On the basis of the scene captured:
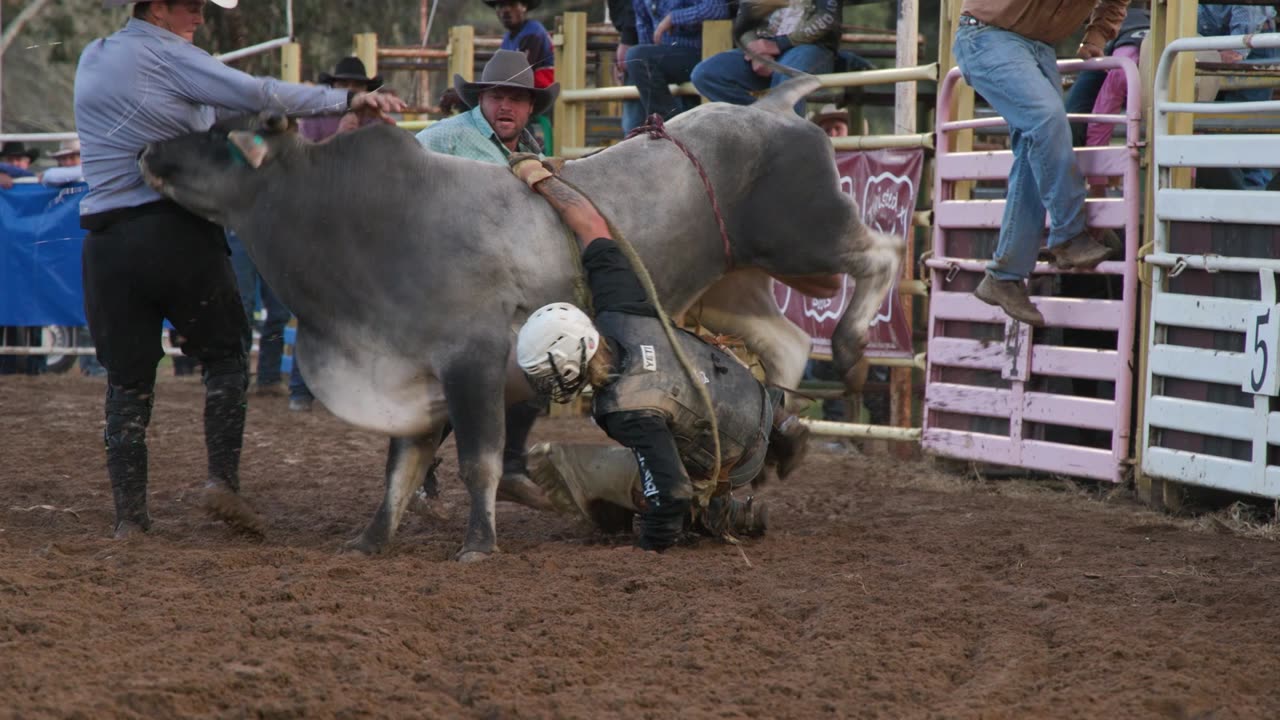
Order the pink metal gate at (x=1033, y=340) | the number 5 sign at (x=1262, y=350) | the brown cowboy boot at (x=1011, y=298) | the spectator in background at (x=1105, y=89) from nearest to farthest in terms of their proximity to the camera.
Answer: the number 5 sign at (x=1262, y=350) < the pink metal gate at (x=1033, y=340) < the brown cowboy boot at (x=1011, y=298) < the spectator in background at (x=1105, y=89)

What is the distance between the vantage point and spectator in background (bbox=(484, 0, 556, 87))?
876 centimetres

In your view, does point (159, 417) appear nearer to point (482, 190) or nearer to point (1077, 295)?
point (482, 190)

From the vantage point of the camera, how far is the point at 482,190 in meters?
5.42

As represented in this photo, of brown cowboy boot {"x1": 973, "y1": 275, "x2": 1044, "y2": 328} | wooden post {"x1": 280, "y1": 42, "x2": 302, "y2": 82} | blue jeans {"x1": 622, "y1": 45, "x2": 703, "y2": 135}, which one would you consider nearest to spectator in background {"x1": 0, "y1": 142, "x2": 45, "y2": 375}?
wooden post {"x1": 280, "y1": 42, "x2": 302, "y2": 82}

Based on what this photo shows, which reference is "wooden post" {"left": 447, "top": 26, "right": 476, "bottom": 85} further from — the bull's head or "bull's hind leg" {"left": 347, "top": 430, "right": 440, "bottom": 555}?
"bull's hind leg" {"left": 347, "top": 430, "right": 440, "bottom": 555}

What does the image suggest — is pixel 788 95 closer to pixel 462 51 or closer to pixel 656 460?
pixel 656 460

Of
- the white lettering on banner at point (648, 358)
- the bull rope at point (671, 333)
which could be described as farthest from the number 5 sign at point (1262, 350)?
Result: the white lettering on banner at point (648, 358)

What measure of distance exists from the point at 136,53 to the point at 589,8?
1479cm

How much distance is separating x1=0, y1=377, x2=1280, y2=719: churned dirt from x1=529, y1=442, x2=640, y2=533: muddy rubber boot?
0.20m

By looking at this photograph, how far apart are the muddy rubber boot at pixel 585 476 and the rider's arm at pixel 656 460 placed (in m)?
0.34

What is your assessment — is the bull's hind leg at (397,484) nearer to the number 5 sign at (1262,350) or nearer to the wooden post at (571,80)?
the number 5 sign at (1262,350)

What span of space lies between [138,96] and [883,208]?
4.22m

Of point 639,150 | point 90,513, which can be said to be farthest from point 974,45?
point 90,513

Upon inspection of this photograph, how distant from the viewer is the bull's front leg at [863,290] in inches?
245
